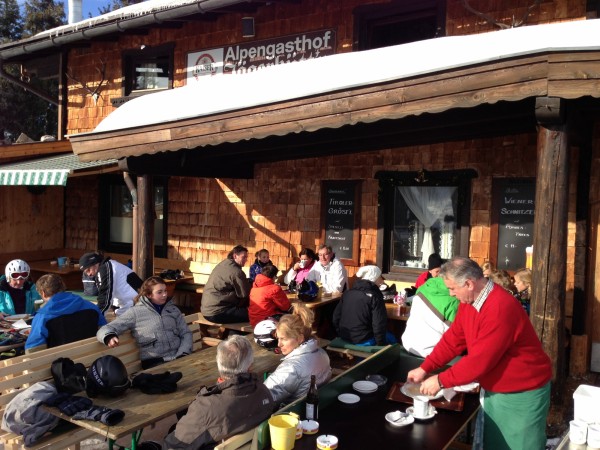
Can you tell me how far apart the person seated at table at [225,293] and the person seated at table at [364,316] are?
1.49m

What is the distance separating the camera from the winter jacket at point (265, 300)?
6266 millimetres

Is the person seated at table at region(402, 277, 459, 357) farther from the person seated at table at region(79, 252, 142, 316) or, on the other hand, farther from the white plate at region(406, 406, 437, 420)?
the person seated at table at region(79, 252, 142, 316)

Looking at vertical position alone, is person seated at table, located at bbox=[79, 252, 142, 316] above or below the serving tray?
above

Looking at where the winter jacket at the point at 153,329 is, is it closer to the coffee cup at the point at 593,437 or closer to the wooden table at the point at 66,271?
the coffee cup at the point at 593,437

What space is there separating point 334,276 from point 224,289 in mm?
1801

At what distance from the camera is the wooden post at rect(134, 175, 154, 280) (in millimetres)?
6965

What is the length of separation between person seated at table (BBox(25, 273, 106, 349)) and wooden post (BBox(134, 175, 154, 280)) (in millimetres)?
2222

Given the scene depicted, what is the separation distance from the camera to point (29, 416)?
3555 mm

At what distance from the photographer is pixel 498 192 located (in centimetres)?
721

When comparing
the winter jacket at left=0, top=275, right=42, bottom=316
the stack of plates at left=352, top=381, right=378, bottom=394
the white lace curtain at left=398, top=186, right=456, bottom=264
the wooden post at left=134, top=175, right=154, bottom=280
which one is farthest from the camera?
the white lace curtain at left=398, top=186, right=456, bottom=264

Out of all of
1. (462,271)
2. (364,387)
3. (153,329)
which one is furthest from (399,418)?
(153,329)

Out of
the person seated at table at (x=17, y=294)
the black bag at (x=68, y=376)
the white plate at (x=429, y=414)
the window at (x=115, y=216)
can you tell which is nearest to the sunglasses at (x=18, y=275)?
the person seated at table at (x=17, y=294)

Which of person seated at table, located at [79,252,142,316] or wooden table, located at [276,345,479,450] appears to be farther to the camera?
person seated at table, located at [79,252,142,316]

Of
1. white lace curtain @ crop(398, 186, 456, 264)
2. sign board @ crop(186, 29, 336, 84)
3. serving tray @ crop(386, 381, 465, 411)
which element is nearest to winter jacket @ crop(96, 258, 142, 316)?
serving tray @ crop(386, 381, 465, 411)
